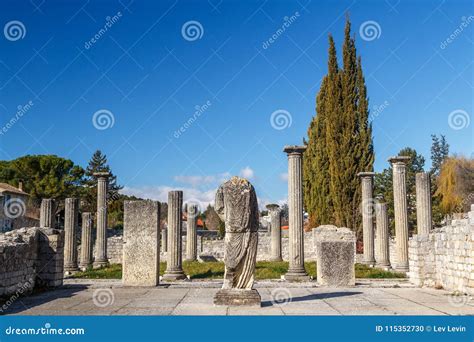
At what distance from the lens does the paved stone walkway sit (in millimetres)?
9245

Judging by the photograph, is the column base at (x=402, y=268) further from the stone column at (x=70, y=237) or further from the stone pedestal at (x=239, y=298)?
the stone column at (x=70, y=237)

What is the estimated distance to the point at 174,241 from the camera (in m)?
17.4

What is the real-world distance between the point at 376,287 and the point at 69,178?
4118 centimetres

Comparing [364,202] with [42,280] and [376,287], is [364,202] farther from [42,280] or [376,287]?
[42,280]

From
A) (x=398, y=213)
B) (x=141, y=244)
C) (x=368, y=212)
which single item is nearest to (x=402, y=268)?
(x=398, y=213)

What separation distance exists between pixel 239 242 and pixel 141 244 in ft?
16.8

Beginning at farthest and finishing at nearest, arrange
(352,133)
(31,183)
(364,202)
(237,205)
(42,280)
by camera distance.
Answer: (31,183) < (352,133) < (364,202) < (42,280) < (237,205)

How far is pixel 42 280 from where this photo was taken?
538 inches

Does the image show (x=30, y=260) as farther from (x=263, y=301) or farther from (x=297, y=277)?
(x=297, y=277)

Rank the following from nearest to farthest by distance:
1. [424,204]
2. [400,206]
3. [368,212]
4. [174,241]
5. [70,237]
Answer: [174,241] < [424,204] < [400,206] < [70,237] < [368,212]

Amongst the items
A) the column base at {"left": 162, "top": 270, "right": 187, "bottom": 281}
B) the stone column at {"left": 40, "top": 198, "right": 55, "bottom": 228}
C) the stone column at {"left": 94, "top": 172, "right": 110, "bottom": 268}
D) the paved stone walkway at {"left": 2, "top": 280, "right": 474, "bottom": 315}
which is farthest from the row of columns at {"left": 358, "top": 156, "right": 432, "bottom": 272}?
the stone column at {"left": 40, "top": 198, "right": 55, "bottom": 228}

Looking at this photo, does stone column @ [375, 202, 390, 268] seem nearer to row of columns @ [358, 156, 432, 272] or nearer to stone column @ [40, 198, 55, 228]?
row of columns @ [358, 156, 432, 272]

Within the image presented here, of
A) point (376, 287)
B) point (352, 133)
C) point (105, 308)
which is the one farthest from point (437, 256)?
point (352, 133)

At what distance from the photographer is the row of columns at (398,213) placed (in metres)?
18.1
